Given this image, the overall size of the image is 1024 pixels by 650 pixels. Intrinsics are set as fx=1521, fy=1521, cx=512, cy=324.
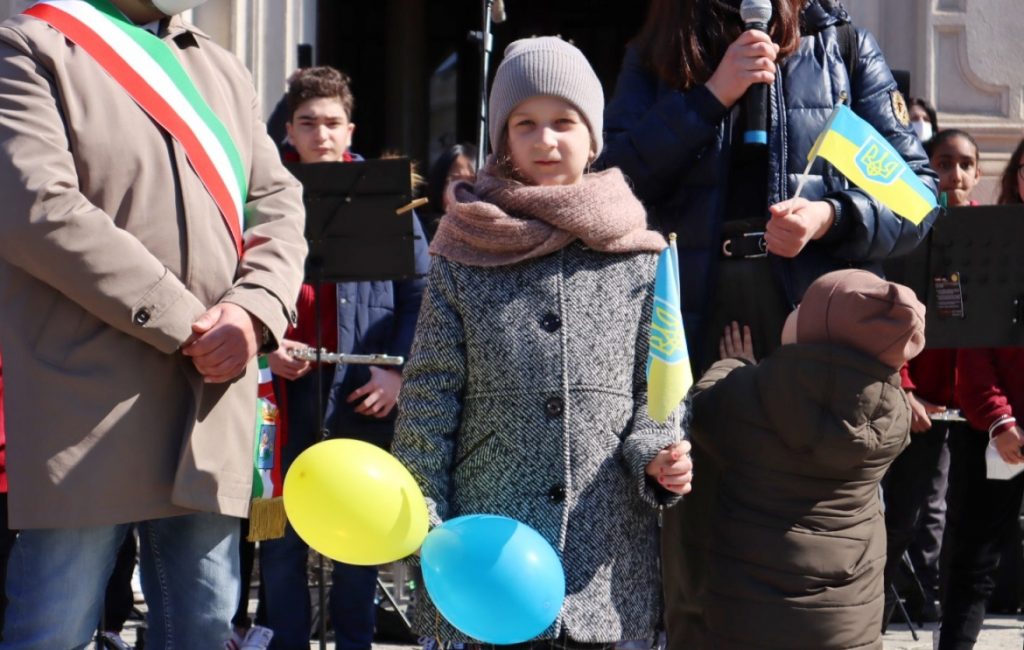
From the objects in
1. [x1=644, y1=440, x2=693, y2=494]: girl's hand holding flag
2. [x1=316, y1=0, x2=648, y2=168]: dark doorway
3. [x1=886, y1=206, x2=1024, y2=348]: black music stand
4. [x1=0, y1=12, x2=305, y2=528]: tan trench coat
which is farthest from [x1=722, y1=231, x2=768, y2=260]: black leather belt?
[x1=316, y1=0, x2=648, y2=168]: dark doorway

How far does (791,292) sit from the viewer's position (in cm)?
388

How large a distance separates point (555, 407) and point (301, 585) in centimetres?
276

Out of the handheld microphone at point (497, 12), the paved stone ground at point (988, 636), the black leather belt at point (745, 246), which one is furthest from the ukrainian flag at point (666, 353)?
the paved stone ground at point (988, 636)

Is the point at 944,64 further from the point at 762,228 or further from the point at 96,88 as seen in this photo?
the point at 96,88

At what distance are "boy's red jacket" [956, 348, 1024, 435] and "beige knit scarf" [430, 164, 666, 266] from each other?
7.80 ft

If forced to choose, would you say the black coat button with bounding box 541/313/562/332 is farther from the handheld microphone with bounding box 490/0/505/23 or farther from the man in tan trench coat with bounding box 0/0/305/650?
the handheld microphone with bounding box 490/0/505/23

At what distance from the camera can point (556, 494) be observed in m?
3.32

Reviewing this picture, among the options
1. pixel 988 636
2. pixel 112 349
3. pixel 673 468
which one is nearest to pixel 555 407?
pixel 673 468

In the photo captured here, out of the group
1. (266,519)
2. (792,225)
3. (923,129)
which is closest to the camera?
(792,225)

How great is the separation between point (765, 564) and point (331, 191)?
263 centimetres

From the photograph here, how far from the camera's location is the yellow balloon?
3041mm

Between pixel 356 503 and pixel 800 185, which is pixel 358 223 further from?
pixel 356 503

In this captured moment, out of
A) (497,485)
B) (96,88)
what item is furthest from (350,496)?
(96,88)

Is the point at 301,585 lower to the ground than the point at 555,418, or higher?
lower
